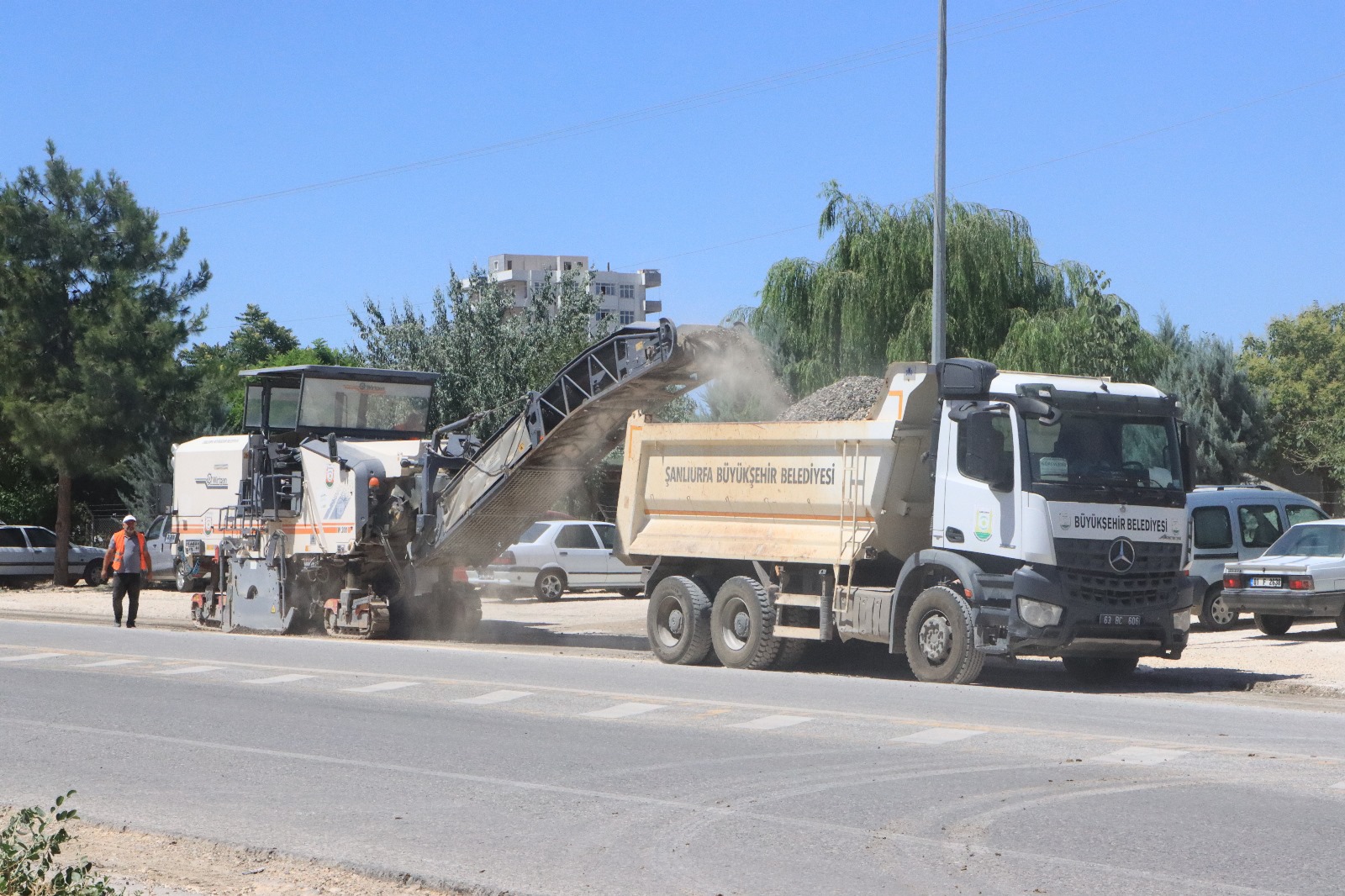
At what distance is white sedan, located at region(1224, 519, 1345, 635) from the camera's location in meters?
19.7

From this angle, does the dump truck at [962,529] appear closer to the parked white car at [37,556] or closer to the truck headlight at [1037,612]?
the truck headlight at [1037,612]

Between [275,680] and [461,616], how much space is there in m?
7.39

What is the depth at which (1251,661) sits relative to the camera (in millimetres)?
17562

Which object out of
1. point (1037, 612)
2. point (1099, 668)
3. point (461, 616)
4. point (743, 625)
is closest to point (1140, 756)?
point (1037, 612)

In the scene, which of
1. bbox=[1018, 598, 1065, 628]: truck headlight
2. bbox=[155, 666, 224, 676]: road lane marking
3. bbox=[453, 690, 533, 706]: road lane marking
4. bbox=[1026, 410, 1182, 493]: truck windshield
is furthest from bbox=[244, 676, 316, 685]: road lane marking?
bbox=[1026, 410, 1182, 493]: truck windshield

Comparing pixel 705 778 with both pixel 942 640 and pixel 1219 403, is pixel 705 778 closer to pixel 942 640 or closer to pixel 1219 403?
pixel 942 640

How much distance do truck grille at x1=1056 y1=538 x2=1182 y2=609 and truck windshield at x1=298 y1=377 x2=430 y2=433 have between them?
11905 mm

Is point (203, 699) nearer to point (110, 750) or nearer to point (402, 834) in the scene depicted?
point (110, 750)

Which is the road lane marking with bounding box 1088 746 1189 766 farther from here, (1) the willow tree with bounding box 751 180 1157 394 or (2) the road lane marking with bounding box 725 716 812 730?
(1) the willow tree with bounding box 751 180 1157 394

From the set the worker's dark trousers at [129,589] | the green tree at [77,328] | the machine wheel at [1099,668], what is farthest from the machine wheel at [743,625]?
the green tree at [77,328]

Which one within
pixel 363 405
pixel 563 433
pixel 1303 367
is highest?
pixel 1303 367

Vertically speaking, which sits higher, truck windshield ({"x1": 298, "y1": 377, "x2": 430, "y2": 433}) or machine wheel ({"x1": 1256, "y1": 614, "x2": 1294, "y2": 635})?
truck windshield ({"x1": 298, "y1": 377, "x2": 430, "y2": 433})

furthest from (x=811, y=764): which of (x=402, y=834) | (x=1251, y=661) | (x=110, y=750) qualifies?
(x=1251, y=661)

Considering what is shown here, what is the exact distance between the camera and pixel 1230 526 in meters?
22.9
